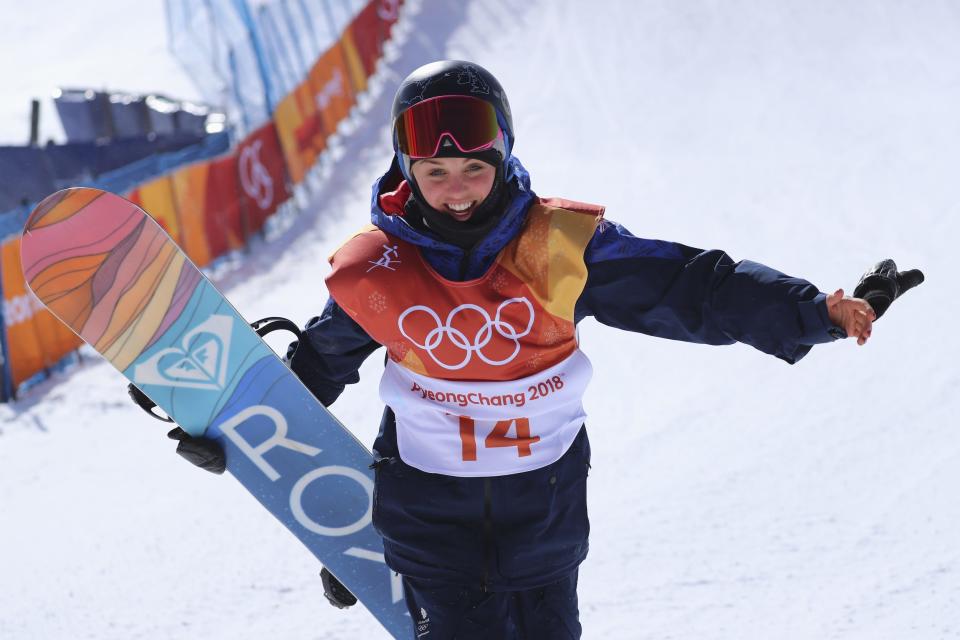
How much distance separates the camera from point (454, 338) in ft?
8.16

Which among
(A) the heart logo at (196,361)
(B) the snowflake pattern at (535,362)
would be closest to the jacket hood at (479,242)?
(B) the snowflake pattern at (535,362)

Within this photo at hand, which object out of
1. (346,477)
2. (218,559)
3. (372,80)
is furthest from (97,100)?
(346,477)

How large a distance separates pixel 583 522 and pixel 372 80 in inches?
523

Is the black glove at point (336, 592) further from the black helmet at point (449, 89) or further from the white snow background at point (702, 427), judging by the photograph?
the black helmet at point (449, 89)

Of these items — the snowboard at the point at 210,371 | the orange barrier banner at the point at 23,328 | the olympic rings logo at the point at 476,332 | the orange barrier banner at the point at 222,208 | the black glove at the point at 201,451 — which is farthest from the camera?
the orange barrier banner at the point at 222,208

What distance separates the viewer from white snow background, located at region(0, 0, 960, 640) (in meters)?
4.24

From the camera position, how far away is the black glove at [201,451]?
123 inches

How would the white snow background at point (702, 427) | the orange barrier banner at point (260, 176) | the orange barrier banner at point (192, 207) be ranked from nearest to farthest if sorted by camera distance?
1. the white snow background at point (702, 427)
2. the orange barrier banner at point (192, 207)
3. the orange barrier banner at point (260, 176)

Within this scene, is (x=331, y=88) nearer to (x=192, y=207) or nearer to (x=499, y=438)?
(x=192, y=207)

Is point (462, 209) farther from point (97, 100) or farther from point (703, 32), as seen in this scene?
point (703, 32)

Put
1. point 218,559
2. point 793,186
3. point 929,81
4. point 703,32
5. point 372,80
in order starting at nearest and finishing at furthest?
point 218,559 → point 793,186 → point 929,81 → point 703,32 → point 372,80

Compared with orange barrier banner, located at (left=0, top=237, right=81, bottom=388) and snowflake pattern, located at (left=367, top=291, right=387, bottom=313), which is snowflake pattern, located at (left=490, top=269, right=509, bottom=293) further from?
orange barrier banner, located at (left=0, top=237, right=81, bottom=388)

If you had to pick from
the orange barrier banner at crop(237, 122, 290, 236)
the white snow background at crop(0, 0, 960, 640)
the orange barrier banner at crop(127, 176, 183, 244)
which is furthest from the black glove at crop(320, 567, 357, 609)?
the orange barrier banner at crop(237, 122, 290, 236)

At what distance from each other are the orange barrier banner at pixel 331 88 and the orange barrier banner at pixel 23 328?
5502 millimetres
